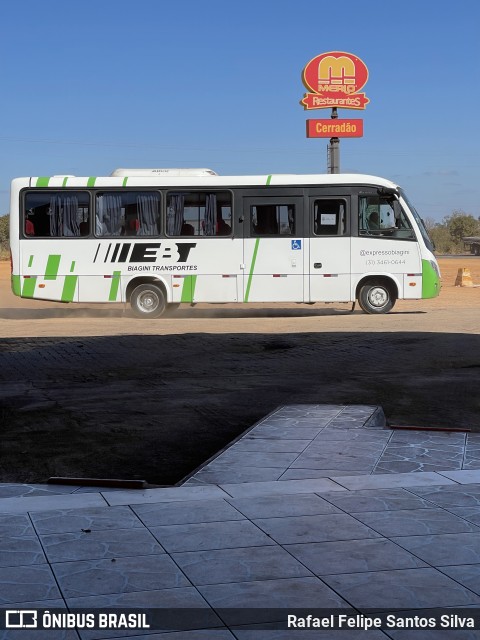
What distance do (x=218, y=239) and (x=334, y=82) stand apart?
12.0 metres

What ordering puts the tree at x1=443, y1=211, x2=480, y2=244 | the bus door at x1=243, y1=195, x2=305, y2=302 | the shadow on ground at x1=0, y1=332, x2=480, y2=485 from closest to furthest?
the shadow on ground at x1=0, y1=332, x2=480, y2=485, the bus door at x1=243, y1=195, x2=305, y2=302, the tree at x1=443, y1=211, x2=480, y2=244

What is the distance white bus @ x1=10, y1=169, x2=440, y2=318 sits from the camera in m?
22.5

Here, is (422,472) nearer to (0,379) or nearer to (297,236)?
(0,379)

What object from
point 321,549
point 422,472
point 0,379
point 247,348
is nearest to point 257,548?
point 321,549

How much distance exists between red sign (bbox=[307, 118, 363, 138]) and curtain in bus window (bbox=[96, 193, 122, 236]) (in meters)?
11.0

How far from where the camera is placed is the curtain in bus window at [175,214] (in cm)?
2259

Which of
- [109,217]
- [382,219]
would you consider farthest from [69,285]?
[382,219]

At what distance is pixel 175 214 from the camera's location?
74.2 ft

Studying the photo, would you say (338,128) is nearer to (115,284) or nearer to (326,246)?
(326,246)

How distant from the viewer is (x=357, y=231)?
73.8 feet

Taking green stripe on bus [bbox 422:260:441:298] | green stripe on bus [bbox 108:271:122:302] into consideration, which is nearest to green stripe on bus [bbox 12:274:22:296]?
green stripe on bus [bbox 108:271:122:302]

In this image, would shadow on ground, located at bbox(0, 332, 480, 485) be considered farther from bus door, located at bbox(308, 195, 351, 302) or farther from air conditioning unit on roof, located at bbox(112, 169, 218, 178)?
air conditioning unit on roof, located at bbox(112, 169, 218, 178)

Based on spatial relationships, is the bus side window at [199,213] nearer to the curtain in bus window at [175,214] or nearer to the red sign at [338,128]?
the curtain in bus window at [175,214]

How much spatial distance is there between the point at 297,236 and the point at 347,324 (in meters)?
3.40
